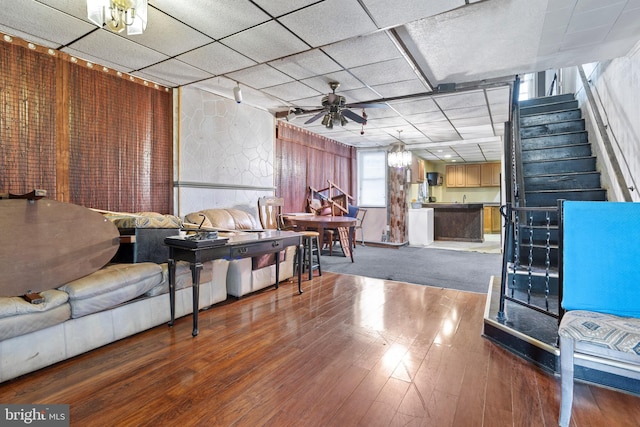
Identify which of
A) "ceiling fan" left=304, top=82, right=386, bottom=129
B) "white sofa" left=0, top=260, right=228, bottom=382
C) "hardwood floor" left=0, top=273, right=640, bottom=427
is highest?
"ceiling fan" left=304, top=82, right=386, bottom=129

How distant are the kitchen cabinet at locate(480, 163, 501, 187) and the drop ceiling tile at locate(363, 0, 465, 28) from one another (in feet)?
31.6

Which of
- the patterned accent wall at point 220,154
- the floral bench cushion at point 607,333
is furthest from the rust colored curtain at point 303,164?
the floral bench cushion at point 607,333

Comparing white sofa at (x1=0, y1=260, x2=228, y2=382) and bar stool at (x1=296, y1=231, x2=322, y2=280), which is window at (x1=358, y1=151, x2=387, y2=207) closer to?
bar stool at (x1=296, y1=231, x2=322, y2=280)

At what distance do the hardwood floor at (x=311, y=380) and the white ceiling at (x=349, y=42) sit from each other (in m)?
2.62

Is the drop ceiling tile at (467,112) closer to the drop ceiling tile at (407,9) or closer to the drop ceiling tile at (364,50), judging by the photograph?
the drop ceiling tile at (364,50)

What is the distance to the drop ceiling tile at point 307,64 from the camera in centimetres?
331

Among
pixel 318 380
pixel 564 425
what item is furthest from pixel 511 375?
pixel 318 380

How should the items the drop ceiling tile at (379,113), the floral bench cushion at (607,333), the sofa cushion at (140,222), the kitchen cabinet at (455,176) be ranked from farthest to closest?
the kitchen cabinet at (455,176), the drop ceiling tile at (379,113), the sofa cushion at (140,222), the floral bench cushion at (607,333)

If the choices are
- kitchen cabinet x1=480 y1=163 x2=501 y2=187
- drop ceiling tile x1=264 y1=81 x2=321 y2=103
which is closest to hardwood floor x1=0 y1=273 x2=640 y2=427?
drop ceiling tile x1=264 y1=81 x2=321 y2=103

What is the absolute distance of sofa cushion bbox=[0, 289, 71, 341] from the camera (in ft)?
6.15

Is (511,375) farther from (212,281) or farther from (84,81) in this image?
(84,81)

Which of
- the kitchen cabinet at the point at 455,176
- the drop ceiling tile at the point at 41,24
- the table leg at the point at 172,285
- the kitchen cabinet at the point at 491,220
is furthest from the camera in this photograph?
the kitchen cabinet at the point at 455,176

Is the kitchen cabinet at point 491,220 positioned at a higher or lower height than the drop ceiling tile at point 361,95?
lower

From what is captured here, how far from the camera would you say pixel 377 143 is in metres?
8.28
